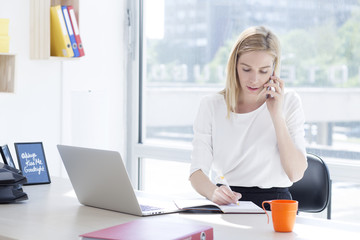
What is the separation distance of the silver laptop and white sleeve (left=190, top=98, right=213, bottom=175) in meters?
0.35

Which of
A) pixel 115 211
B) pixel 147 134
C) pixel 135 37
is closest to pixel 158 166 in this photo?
pixel 147 134

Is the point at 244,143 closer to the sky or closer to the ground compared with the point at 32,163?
closer to the sky

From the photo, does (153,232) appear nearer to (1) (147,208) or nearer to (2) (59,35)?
(1) (147,208)

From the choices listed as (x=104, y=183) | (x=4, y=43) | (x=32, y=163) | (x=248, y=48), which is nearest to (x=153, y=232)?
(x=104, y=183)

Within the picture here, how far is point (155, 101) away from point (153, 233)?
8.87 feet

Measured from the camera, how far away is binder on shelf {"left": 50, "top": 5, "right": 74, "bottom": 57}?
344cm

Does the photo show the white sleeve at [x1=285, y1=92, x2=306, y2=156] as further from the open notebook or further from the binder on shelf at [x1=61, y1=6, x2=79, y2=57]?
the binder on shelf at [x1=61, y1=6, x2=79, y2=57]

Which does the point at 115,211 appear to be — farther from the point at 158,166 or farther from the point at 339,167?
the point at 158,166

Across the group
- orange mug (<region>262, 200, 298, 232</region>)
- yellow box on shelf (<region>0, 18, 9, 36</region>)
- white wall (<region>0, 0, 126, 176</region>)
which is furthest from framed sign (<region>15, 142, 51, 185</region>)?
orange mug (<region>262, 200, 298, 232</region>)

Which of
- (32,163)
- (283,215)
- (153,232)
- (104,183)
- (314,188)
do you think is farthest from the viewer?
(32,163)

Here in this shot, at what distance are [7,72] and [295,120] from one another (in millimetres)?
1636

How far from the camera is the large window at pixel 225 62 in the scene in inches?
131

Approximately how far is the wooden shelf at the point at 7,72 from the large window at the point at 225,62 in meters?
1.34

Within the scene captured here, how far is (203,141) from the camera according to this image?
8.35 ft
